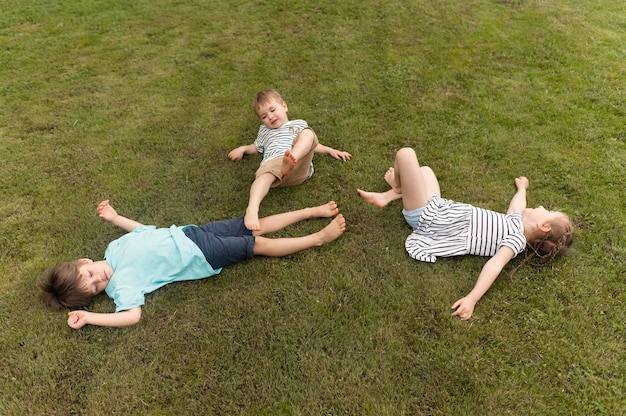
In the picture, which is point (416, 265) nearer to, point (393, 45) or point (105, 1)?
point (393, 45)

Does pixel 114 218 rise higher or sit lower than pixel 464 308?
higher

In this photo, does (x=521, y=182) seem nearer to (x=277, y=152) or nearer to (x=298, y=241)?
(x=298, y=241)

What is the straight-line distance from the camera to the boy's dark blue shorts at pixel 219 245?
327cm

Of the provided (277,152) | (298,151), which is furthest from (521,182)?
(277,152)

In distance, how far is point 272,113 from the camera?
417 centimetres

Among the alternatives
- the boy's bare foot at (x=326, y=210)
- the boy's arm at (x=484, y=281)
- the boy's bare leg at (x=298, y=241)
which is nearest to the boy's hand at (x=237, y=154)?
the boy's bare foot at (x=326, y=210)

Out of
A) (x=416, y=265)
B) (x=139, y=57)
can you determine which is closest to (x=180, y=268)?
(x=416, y=265)

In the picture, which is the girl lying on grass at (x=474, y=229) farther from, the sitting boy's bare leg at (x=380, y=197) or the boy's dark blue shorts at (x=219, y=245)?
the boy's dark blue shorts at (x=219, y=245)

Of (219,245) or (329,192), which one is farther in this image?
(329,192)

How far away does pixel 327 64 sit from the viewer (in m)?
5.91

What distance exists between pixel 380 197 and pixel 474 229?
2.86ft

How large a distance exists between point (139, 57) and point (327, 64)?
9.49 feet

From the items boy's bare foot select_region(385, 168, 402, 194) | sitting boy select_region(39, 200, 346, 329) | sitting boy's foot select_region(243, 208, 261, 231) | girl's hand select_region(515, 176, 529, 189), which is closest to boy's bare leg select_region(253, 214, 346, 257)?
sitting boy select_region(39, 200, 346, 329)

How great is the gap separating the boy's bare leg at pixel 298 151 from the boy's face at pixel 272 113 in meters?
0.45
